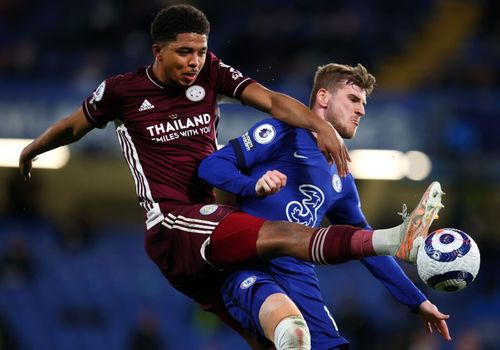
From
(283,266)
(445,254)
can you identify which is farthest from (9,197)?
(445,254)

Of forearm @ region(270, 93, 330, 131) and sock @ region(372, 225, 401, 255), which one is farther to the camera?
forearm @ region(270, 93, 330, 131)

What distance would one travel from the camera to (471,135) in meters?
14.4

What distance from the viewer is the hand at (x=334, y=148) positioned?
575 cm

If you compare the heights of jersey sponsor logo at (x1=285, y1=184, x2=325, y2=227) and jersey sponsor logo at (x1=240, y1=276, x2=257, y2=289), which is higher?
jersey sponsor logo at (x1=285, y1=184, x2=325, y2=227)

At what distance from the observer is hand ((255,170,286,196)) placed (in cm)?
573

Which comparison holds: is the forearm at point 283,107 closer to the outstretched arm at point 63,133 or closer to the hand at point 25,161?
the outstretched arm at point 63,133

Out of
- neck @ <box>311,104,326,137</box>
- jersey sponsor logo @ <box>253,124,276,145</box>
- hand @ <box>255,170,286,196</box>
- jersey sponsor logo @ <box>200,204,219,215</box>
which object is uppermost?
neck @ <box>311,104,326,137</box>

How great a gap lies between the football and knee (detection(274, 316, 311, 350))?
680 mm

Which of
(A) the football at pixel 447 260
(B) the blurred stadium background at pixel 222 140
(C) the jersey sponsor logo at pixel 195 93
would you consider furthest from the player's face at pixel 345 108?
(B) the blurred stadium background at pixel 222 140

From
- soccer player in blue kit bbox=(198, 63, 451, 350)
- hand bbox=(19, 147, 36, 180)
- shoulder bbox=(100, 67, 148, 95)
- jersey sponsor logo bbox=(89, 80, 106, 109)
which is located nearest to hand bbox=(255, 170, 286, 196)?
soccer player in blue kit bbox=(198, 63, 451, 350)

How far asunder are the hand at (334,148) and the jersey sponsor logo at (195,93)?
0.88m

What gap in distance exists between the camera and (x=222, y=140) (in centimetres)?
1491

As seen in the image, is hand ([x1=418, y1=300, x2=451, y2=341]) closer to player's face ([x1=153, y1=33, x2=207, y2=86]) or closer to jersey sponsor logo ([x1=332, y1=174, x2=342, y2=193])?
jersey sponsor logo ([x1=332, y1=174, x2=342, y2=193])

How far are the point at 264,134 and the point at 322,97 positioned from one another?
Result: 0.50m
